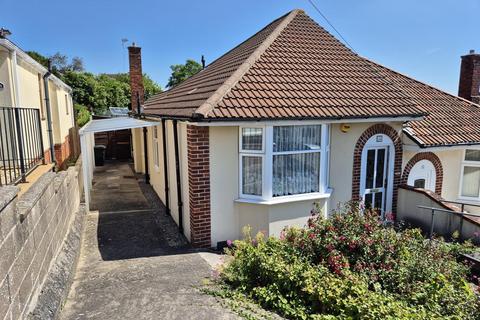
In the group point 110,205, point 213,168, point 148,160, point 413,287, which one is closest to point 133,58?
point 148,160

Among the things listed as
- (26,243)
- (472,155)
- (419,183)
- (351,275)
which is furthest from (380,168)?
(26,243)

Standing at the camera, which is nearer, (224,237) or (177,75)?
(224,237)

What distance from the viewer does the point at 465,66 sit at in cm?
1532

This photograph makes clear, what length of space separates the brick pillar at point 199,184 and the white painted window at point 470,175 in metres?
8.44

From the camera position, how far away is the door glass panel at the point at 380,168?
29.4 ft

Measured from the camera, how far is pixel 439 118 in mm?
10703

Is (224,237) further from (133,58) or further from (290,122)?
(133,58)

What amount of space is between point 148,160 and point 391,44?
11.3m

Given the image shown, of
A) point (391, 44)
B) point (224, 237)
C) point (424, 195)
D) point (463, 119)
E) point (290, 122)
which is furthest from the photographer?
point (391, 44)

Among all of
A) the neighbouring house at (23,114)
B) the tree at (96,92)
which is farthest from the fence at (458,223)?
the tree at (96,92)

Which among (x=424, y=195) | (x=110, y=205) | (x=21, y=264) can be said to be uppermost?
(x=21, y=264)

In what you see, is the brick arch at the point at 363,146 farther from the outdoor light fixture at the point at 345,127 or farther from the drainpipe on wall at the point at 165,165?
the drainpipe on wall at the point at 165,165

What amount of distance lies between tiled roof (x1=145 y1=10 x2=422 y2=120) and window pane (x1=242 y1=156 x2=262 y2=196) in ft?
3.59

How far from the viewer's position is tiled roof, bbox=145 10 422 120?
708 cm
